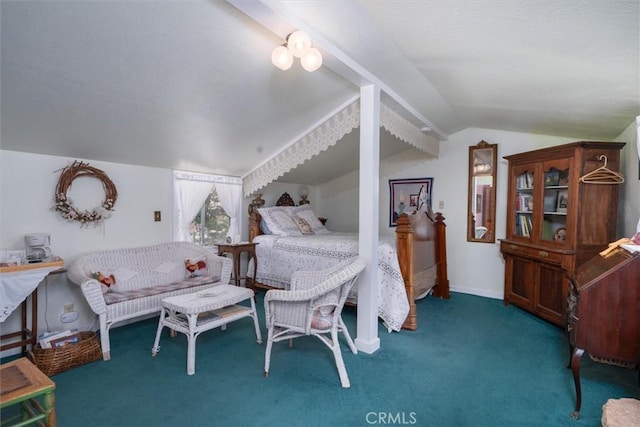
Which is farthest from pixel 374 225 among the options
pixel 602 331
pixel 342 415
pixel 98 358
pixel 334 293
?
pixel 98 358

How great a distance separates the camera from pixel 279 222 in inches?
172

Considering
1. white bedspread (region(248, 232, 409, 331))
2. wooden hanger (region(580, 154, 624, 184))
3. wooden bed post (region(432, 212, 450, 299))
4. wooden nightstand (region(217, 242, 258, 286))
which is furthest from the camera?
wooden bed post (region(432, 212, 450, 299))

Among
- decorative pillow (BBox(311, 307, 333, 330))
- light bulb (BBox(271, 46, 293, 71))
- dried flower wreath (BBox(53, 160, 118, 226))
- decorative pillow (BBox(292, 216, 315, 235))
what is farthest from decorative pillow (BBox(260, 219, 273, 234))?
light bulb (BBox(271, 46, 293, 71))

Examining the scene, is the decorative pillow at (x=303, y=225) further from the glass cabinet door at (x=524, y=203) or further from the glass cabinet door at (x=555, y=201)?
the glass cabinet door at (x=555, y=201)

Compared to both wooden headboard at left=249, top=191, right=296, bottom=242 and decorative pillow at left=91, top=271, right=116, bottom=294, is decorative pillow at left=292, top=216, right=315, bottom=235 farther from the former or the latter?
decorative pillow at left=91, top=271, right=116, bottom=294

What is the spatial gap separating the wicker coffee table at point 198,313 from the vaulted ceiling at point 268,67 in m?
1.50

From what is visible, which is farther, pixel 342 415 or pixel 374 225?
pixel 374 225

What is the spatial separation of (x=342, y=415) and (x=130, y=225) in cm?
276

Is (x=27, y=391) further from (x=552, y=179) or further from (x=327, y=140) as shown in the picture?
(x=552, y=179)

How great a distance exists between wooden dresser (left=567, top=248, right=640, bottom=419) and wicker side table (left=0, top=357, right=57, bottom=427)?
2.71 meters

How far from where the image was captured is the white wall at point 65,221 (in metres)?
2.57

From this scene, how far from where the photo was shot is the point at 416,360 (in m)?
2.52

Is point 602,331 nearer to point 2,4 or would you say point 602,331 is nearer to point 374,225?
point 374,225

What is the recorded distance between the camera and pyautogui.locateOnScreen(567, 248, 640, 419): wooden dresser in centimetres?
181
